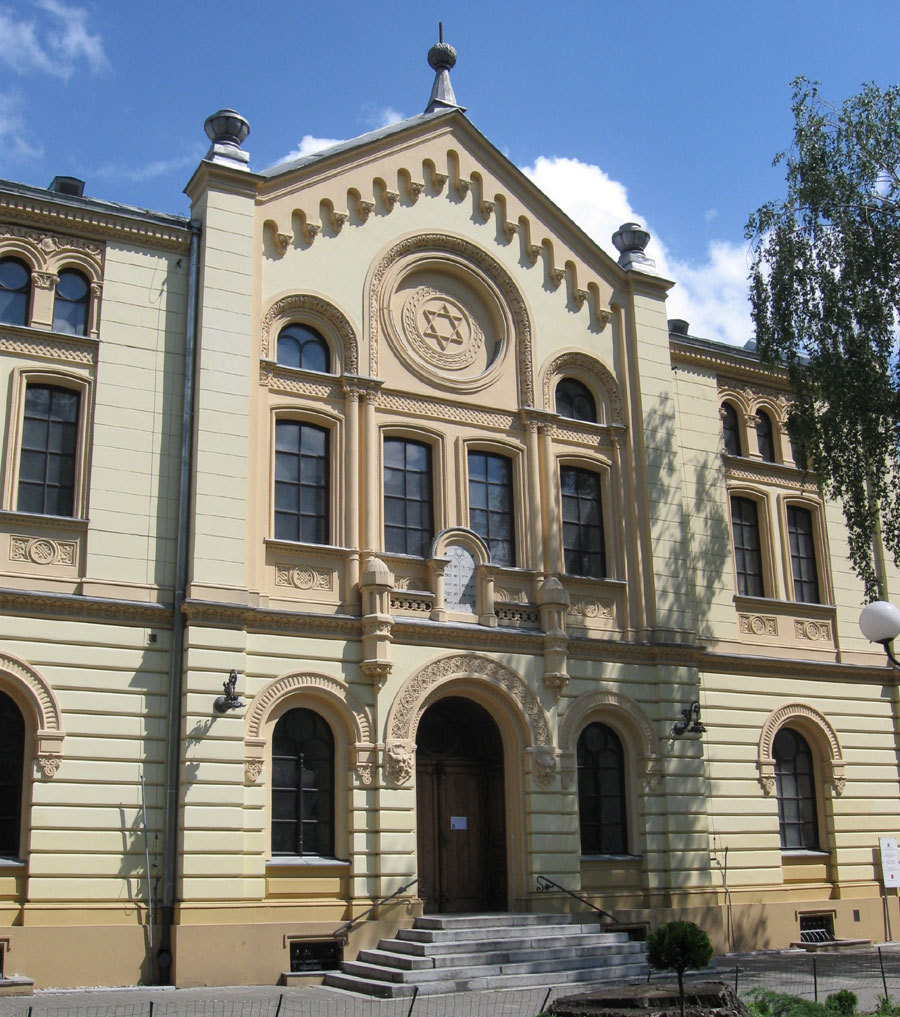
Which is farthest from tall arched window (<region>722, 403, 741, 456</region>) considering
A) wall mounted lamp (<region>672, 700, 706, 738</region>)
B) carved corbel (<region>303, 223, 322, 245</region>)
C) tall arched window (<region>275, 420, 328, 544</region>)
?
carved corbel (<region>303, 223, 322, 245</region>)

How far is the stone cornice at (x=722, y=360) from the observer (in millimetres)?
25922

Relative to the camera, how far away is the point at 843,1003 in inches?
501

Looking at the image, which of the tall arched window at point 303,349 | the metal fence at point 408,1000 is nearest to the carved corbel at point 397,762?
the metal fence at point 408,1000

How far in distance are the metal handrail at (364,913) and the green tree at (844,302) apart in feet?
37.5

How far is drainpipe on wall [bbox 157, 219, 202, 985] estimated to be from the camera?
17.5 meters

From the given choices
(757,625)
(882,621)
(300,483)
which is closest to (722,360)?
(757,625)

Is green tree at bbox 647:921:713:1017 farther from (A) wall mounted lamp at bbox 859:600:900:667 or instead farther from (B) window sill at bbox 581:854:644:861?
(B) window sill at bbox 581:854:644:861

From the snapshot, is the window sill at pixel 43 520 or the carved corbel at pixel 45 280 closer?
the window sill at pixel 43 520

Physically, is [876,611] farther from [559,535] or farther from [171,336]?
[171,336]

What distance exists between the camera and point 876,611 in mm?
13492

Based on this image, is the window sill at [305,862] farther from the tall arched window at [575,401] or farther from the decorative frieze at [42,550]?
the tall arched window at [575,401]

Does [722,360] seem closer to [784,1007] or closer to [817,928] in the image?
[817,928]

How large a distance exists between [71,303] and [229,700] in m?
7.12

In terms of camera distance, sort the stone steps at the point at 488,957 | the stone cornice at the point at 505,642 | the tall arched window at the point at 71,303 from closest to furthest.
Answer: the stone steps at the point at 488,957 → the stone cornice at the point at 505,642 → the tall arched window at the point at 71,303
